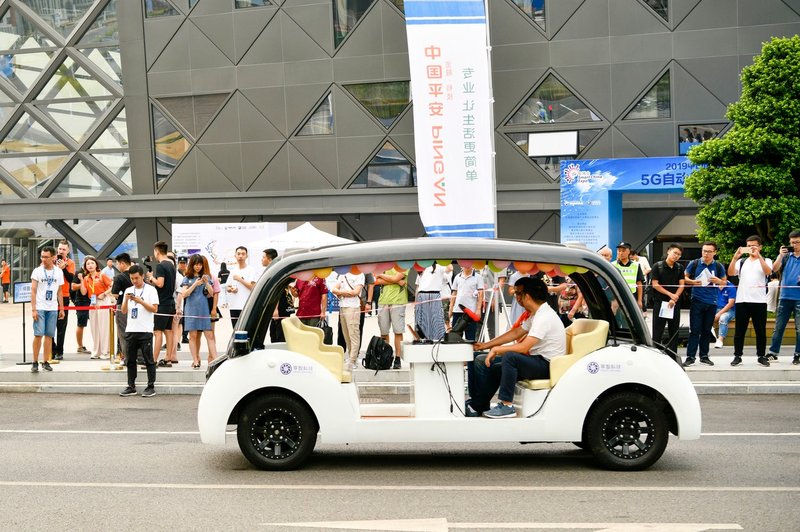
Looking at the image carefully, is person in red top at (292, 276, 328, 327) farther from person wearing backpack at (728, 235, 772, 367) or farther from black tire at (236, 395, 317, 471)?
person wearing backpack at (728, 235, 772, 367)

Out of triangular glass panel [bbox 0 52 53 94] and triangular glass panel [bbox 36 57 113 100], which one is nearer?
triangular glass panel [bbox 36 57 113 100]

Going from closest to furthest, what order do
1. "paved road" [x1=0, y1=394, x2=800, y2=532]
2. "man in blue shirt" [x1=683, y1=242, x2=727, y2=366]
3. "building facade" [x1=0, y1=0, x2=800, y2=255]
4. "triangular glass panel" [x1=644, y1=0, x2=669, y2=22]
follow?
"paved road" [x1=0, y1=394, x2=800, y2=532] → "man in blue shirt" [x1=683, y1=242, x2=727, y2=366] → "triangular glass panel" [x1=644, y1=0, x2=669, y2=22] → "building facade" [x1=0, y1=0, x2=800, y2=255]

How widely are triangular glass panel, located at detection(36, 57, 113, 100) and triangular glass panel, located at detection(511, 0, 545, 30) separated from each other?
14697 mm

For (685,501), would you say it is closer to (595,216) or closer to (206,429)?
(206,429)

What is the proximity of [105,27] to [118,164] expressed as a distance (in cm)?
479

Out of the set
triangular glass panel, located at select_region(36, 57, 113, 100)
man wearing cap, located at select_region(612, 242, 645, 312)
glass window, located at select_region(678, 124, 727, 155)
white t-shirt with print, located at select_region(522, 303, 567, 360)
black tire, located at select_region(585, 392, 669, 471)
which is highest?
triangular glass panel, located at select_region(36, 57, 113, 100)

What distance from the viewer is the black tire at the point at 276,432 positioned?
802cm

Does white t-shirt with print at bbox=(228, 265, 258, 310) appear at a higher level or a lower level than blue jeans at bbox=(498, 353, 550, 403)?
higher

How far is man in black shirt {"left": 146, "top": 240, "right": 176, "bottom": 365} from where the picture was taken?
48.2ft

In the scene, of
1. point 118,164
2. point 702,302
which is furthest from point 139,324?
point 118,164

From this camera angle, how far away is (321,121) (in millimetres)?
31375

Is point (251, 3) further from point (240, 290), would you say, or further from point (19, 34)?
point (240, 290)

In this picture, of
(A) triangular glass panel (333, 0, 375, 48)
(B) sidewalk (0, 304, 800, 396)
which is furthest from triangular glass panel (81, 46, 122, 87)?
(B) sidewalk (0, 304, 800, 396)

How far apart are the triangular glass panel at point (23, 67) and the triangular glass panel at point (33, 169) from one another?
2476 mm
